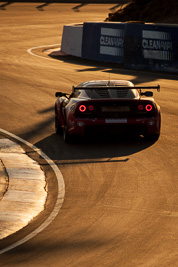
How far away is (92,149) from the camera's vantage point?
13.4 metres

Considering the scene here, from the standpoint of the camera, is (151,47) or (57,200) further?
(151,47)

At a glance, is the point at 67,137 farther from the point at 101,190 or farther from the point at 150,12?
the point at 150,12

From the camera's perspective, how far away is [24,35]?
40438 millimetres

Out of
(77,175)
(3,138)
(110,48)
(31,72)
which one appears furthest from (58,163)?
(110,48)

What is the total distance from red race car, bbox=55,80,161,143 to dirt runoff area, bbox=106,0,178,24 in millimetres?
22187

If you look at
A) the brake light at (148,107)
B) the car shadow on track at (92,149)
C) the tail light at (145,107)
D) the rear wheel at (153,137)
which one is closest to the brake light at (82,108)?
the car shadow on track at (92,149)

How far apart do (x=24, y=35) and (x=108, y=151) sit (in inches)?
1117

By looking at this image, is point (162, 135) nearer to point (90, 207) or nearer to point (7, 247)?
point (90, 207)

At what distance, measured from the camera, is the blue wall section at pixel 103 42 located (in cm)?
2772

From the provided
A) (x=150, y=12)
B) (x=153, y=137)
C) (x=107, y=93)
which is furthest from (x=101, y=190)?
(x=150, y=12)

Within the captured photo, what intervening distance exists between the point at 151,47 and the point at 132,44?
3.28 ft

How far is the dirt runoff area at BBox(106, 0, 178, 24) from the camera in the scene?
36.5m

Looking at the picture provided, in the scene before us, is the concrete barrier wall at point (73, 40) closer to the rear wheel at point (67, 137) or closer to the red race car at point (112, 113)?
the rear wheel at point (67, 137)

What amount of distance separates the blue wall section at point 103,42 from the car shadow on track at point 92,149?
1375 centimetres
